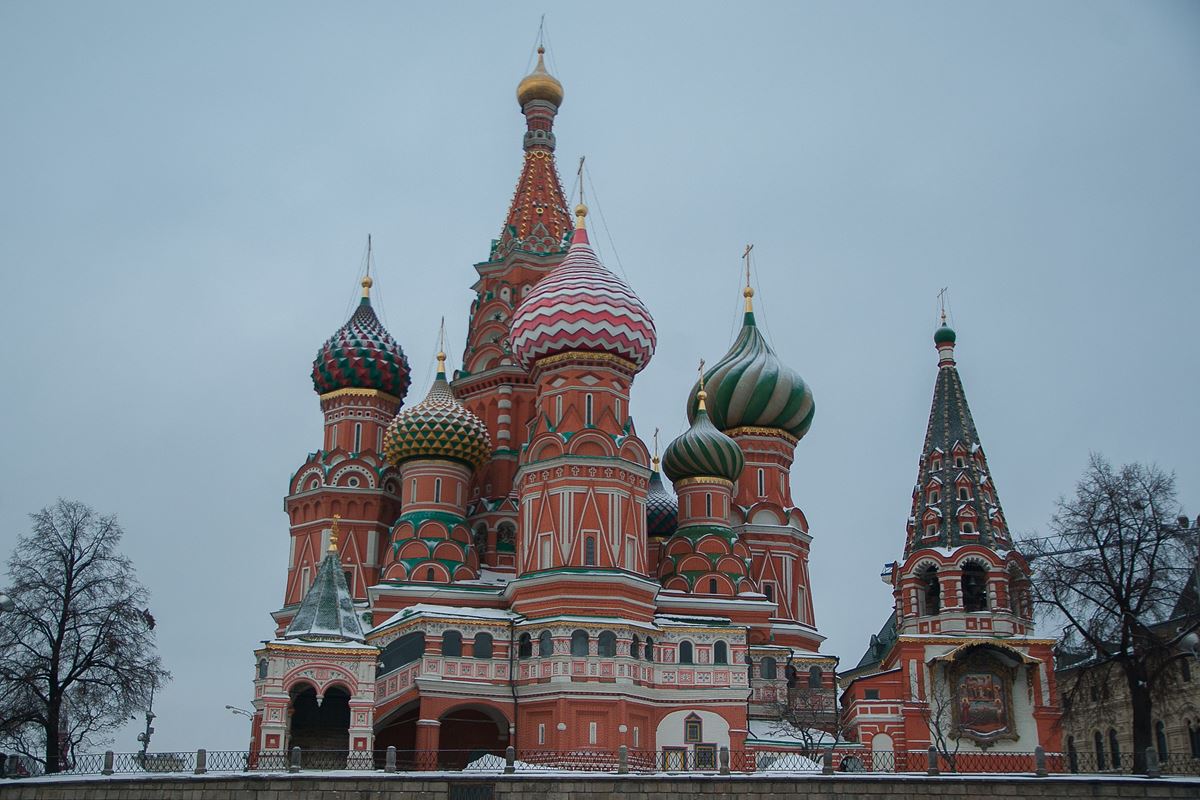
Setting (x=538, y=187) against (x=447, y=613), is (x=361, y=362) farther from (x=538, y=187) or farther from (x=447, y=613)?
(x=447, y=613)

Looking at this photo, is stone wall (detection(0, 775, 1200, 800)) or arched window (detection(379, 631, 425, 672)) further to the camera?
arched window (detection(379, 631, 425, 672))

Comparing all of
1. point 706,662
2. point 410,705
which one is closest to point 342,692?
point 410,705

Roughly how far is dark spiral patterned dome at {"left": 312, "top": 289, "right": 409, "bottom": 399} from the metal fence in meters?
15.2

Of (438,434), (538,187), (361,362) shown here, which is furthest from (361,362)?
(538,187)

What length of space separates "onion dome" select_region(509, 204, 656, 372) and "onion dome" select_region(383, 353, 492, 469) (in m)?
2.81

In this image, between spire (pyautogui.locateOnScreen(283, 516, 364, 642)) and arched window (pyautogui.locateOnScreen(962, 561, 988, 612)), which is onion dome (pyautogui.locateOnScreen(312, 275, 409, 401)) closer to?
spire (pyautogui.locateOnScreen(283, 516, 364, 642))

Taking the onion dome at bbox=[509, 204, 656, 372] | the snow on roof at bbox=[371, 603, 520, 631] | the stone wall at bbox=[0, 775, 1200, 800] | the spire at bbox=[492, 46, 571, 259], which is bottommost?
the stone wall at bbox=[0, 775, 1200, 800]

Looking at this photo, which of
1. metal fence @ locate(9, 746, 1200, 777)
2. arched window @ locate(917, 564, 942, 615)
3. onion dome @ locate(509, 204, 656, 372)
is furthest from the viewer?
onion dome @ locate(509, 204, 656, 372)

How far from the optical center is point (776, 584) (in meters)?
46.5

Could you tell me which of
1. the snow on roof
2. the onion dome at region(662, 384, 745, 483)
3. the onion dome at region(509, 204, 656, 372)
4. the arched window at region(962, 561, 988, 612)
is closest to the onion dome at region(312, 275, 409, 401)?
the onion dome at region(509, 204, 656, 372)

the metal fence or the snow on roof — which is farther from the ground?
the snow on roof

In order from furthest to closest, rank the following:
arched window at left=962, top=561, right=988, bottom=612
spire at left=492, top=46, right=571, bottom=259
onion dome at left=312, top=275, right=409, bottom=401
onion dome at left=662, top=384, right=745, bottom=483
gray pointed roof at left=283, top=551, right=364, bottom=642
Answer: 1. spire at left=492, top=46, right=571, bottom=259
2. onion dome at left=312, top=275, right=409, bottom=401
3. onion dome at left=662, top=384, right=745, bottom=483
4. arched window at left=962, top=561, right=988, bottom=612
5. gray pointed roof at left=283, top=551, right=364, bottom=642

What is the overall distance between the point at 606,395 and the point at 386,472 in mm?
9667

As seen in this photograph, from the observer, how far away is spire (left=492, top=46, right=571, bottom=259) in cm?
4981
